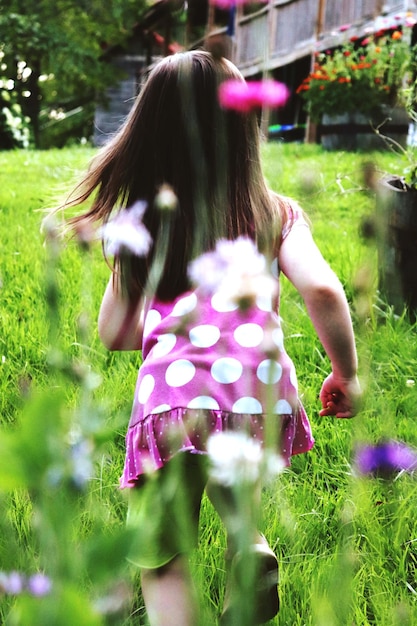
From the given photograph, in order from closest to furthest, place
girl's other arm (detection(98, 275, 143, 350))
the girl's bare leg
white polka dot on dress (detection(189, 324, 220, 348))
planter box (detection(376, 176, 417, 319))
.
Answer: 1. the girl's bare leg
2. white polka dot on dress (detection(189, 324, 220, 348))
3. girl's other arm (detection(98, 275, 143, 350))
4. planter box (detection(376, 176, 417, 319))

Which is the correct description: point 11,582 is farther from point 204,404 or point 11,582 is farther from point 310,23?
point 310,23

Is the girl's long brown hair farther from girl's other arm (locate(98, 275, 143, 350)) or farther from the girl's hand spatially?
the girl's hand

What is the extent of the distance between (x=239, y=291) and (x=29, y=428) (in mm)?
335

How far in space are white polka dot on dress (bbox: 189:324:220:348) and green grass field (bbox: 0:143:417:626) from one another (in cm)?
14

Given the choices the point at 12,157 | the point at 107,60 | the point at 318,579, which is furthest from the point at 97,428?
the point at 107,60

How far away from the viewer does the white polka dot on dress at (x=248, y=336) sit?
3.24 ft

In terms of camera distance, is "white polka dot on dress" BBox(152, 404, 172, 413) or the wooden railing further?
the wooden railing

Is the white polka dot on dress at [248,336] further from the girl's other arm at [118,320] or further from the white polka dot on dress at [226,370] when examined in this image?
the girl's other arm at [118,320]

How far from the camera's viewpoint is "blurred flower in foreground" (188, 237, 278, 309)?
56 centimetres

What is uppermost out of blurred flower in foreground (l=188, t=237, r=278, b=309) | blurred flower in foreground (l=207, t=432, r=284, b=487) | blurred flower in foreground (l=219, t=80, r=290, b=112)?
blurred flower in foreground (l=219, t=80, r=290, b=112)

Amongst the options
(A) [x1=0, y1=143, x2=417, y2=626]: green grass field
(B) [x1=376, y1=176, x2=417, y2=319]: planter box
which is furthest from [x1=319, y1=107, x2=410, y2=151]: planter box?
(B) [x1=376, y1=176, x2=417, y2=319]: planter box

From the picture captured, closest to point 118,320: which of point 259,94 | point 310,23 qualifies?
point 259,94

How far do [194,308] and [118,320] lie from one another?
19 centimetres

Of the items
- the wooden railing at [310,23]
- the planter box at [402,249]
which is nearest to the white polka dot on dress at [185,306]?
the planter box at [402,249]
